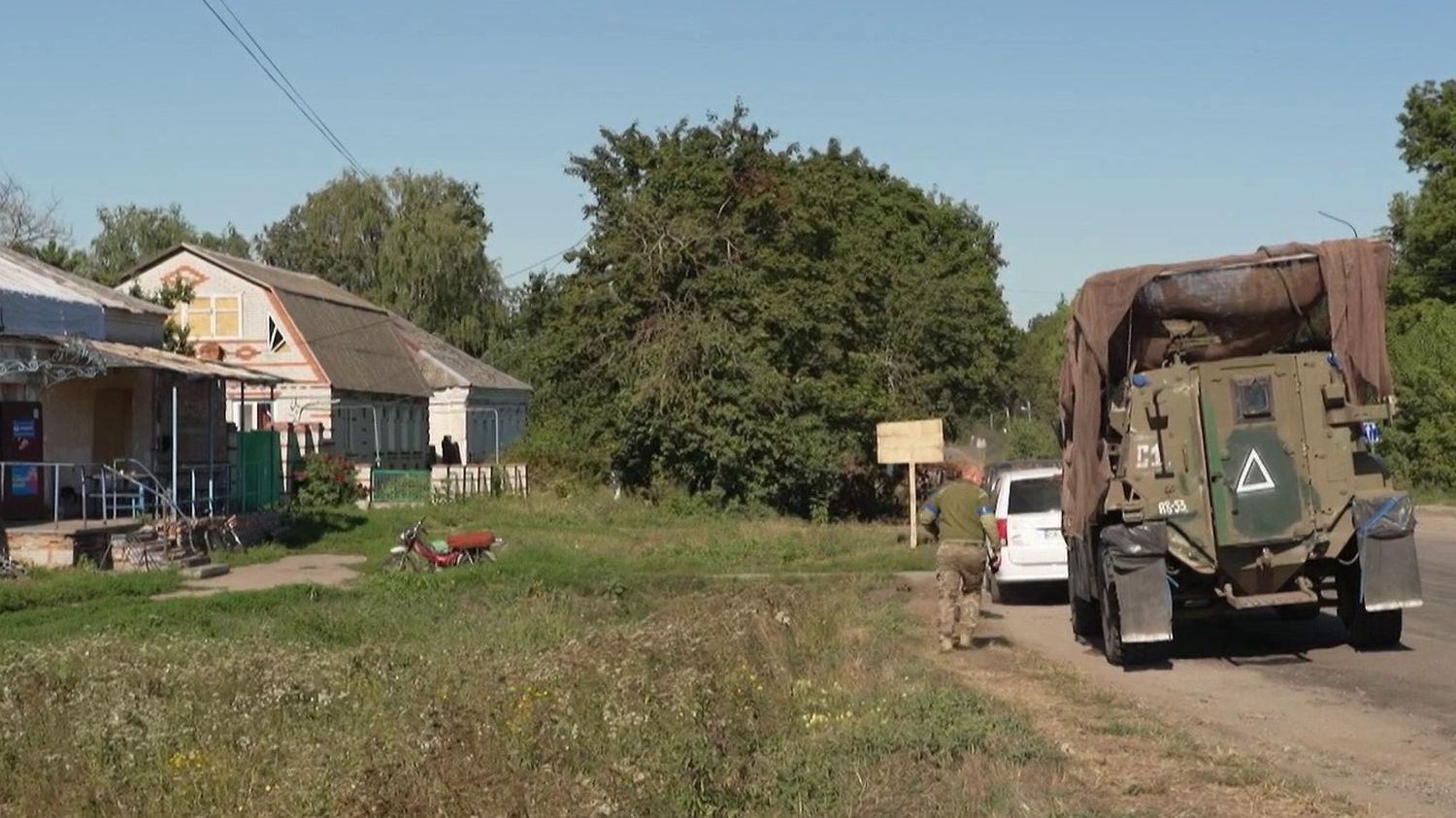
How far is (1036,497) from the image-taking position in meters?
21.4

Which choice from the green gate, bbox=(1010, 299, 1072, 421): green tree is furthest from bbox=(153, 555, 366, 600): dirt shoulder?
bbox=(1010, 299, 1072, 421): green tree

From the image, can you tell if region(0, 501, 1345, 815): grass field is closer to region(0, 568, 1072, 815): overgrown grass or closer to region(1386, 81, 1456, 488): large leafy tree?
region(0, 568, 1072, 815): overgrown grass

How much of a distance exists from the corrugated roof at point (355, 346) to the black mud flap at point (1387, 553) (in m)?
41.3

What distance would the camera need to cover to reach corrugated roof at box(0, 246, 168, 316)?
105ft

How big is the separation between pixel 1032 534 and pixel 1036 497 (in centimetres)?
51

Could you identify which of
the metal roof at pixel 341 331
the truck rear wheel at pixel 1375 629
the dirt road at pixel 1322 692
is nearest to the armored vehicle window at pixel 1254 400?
the truck rear wheel at pixel 1375 629

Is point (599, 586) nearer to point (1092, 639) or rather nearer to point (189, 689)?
point (1092, 639)

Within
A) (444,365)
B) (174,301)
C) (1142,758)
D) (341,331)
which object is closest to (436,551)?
(1142,758)

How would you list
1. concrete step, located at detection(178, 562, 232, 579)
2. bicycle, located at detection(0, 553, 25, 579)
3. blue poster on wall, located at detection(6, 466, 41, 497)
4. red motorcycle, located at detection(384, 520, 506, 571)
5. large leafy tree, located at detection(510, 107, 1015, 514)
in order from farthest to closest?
1. large leafy tree, located at detection(510, 107, 1015, 514)
2. blue poster on wall, located at detection(6, 466, 41, 497)
3. red motorcycle, located at detection(384, 520, 506, 571)
4. concrete step, located at detection(178, 562, 232, 579)
5. bicycle, located at detection(0, 553, 25, 579)

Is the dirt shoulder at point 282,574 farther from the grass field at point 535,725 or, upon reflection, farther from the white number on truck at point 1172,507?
the white number on truck at point 1172,507

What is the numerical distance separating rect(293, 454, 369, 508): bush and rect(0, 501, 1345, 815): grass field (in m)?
24.0

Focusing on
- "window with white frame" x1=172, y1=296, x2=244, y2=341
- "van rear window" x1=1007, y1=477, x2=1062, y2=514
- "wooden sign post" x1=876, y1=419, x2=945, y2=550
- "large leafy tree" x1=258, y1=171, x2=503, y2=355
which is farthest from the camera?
"large leafy tree" x1=258, y1=171, x2=503, y2=355

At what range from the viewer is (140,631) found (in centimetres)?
1864

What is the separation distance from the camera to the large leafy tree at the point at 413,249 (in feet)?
256
